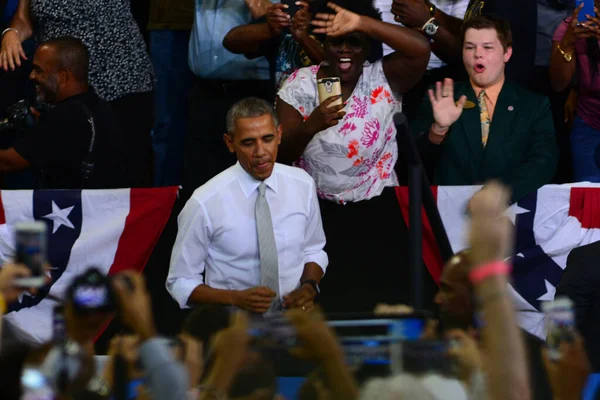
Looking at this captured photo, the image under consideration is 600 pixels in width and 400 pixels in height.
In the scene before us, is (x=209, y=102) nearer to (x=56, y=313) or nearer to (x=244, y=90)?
(x=244, y=90)

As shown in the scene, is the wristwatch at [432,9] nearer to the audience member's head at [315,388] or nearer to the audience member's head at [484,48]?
the audience member's head at [484,48]

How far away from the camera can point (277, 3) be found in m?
5.67

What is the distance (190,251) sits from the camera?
4.68 m

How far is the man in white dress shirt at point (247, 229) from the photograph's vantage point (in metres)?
4.68

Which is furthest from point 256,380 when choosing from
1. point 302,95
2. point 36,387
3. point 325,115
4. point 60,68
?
point 60,68

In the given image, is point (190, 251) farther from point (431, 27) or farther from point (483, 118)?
point (431, 27)

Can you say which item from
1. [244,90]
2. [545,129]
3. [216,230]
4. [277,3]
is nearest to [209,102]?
[244,90]

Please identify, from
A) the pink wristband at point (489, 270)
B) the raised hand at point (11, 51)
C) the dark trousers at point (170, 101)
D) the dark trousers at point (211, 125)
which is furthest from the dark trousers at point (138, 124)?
the pink wristband at point (489, 270)

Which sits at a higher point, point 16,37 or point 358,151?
point 16,37

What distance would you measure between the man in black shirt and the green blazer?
1.61 meters

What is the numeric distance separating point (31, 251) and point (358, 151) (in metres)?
2.82

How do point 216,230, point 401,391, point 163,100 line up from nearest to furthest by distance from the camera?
1. point 401,391
2. point 216,230
3. point 163,100

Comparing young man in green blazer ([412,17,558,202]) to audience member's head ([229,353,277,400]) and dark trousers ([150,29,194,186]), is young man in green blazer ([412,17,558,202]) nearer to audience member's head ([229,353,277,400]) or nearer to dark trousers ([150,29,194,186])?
dark trousers ([150,29,194,186])

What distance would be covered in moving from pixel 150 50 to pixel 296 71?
120 cm
